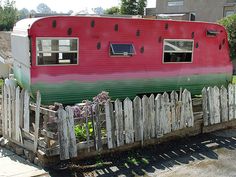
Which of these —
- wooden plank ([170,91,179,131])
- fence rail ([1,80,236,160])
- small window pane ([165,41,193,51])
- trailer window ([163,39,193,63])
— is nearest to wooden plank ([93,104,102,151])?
fence rail ([1,80,236,160])

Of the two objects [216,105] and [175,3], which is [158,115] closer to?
[216,105]

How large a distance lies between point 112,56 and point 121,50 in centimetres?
36

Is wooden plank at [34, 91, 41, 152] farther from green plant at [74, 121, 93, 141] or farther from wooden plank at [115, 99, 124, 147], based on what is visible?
wooden plank at [115, 99, 124, 147]

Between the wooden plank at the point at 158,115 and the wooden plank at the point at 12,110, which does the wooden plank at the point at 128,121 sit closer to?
the wooden plank at the point at 158,115

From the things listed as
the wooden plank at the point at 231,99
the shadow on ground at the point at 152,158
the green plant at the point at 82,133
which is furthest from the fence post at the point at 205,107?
the green plant at the point at 82,133

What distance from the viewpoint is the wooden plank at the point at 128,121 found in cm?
743

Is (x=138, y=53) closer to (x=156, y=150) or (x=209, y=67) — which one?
(x=209, y=67)

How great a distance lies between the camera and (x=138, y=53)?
1145 centimetres

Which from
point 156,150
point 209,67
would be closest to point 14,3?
point 209,67

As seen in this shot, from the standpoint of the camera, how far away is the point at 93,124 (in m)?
7.04

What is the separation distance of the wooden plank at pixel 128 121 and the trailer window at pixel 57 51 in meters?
3.54

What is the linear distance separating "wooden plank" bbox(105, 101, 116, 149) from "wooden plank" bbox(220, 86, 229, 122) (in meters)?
3.49

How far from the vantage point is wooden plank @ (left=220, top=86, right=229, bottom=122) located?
30.5 ft

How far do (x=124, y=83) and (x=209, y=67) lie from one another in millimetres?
3655
